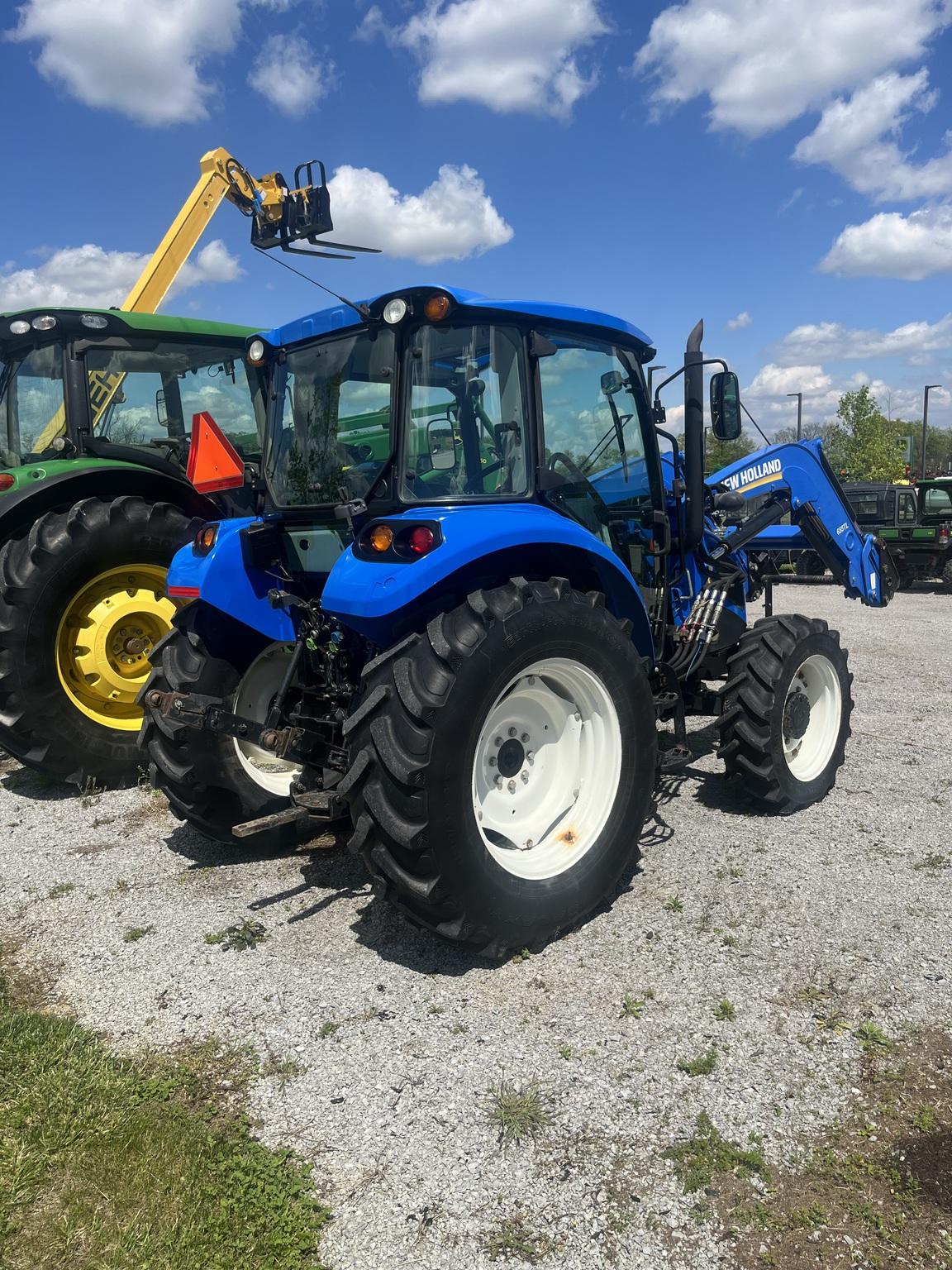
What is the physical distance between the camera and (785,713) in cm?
474

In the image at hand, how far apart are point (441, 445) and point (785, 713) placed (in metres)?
2.49

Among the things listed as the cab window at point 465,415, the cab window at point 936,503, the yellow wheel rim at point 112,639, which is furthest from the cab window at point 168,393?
the cab window at point 936,503

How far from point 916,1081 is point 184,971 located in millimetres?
2487

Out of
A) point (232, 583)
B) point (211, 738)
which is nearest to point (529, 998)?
point (211, 738)

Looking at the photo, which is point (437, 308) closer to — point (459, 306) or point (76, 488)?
point (459, 306)

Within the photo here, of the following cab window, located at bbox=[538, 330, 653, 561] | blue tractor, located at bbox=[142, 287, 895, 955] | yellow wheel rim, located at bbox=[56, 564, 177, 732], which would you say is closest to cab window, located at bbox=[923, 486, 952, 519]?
blue tractor, located at bbox=[142, 287, 895, 955]

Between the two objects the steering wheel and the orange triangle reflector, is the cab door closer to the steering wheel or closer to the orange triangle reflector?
the steering wheel

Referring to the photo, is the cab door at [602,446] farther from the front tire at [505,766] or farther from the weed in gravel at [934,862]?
the weed in gravel at [934,862]

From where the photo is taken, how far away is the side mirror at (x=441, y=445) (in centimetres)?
340

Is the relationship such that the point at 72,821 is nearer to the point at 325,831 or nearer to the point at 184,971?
the point at 325,831

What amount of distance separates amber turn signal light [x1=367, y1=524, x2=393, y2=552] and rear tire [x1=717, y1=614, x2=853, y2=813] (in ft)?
7.48

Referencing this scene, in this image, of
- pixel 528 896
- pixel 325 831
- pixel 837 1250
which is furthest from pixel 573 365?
pixel 837 1250

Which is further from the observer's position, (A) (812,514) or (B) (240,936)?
(A) (812,514)

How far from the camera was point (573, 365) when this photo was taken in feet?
13.1
